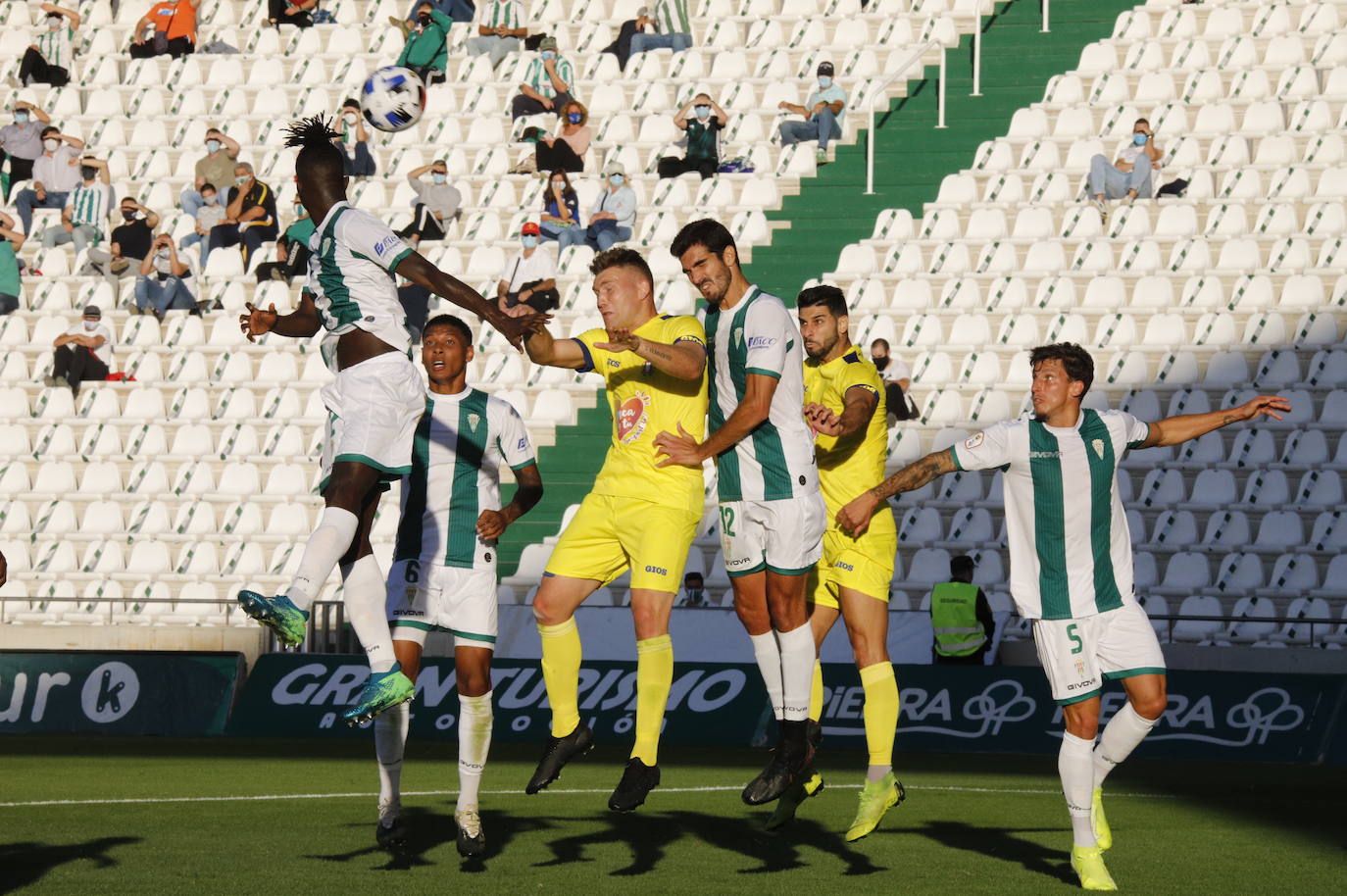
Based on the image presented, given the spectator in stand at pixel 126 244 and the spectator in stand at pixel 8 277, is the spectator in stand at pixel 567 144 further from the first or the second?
the spectator in stand at pixel 8 277

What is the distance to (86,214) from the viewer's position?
2512cm

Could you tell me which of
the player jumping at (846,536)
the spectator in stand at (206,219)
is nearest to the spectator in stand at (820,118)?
the spectator in stand at (206,219)

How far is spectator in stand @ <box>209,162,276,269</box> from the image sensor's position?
79.9 feet

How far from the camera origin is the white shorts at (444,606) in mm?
9250

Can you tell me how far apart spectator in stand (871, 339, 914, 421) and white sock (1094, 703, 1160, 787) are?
33.0 ft

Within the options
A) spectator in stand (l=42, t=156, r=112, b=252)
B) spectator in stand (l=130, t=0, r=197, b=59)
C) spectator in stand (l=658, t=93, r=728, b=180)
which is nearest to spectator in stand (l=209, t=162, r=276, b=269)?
spectator in stand (l=42, t=156, r=112, b=252)

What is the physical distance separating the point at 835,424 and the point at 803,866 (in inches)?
85.2

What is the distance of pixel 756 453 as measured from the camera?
9.09 meters

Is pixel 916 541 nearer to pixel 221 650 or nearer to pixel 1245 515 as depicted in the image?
pixel 1245 515

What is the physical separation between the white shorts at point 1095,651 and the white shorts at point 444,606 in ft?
8.75

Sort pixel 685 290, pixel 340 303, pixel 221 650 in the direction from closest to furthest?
pixel 340 303
pixel 221 650
pixel 685 290

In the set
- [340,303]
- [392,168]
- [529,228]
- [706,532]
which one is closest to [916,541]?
[706,532]

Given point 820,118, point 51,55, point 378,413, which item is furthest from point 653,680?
point 51,55

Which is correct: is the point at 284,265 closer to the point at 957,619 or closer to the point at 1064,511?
the point at 957,619
